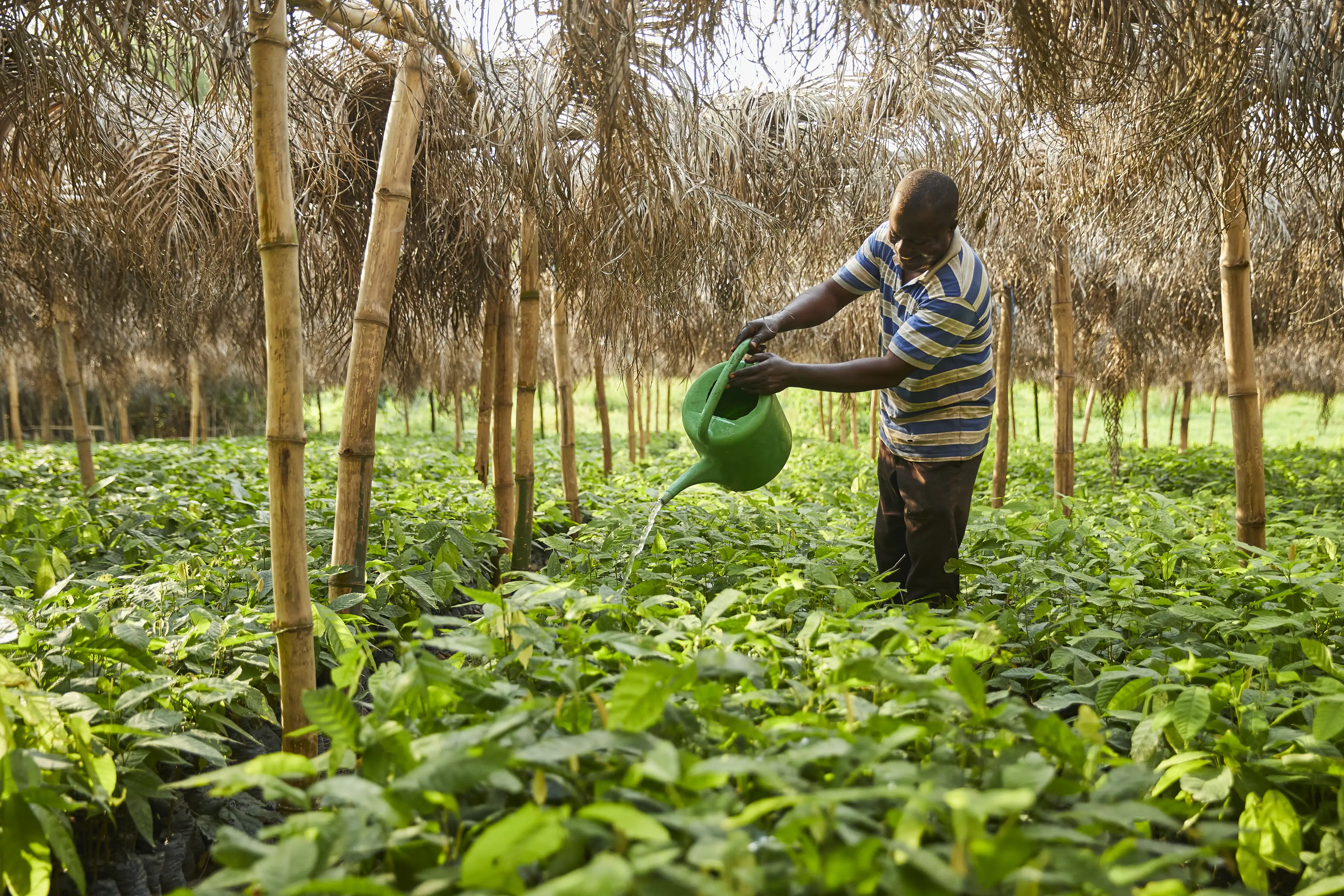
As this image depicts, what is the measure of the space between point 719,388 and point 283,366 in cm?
113

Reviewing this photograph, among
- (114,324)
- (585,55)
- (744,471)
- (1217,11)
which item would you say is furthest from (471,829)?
(114,324)

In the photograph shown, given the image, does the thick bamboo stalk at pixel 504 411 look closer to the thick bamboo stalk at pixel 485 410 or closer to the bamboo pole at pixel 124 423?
the thick bamboo stalk at pixel 485 410

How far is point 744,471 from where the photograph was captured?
2.56m

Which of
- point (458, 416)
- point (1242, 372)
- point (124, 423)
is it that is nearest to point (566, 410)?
point (1242, 372)

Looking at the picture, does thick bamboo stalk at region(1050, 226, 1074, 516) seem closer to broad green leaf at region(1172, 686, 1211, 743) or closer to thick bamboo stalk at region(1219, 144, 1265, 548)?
thick bamboo stalk at region(1219, 144, 1265, 548)

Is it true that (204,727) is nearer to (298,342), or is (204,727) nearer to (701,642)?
(298,342)

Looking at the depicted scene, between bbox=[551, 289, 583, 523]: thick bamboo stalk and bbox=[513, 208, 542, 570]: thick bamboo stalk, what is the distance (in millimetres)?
830

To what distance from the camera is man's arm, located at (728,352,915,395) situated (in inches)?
92.8

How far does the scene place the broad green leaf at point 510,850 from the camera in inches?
36.6

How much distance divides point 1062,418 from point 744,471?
4.27 metres

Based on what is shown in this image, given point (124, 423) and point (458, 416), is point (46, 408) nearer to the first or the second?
point (124, 423)

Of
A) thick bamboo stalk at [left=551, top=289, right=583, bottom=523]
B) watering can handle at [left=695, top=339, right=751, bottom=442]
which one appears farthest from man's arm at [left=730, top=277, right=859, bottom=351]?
thick bamboo stalk at [left=551, top=289, right=583, bottom=523]

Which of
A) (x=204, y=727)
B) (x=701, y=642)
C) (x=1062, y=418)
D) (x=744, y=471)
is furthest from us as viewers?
(x=1062, y=418)

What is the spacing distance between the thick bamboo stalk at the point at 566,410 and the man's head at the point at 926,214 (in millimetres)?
2676
